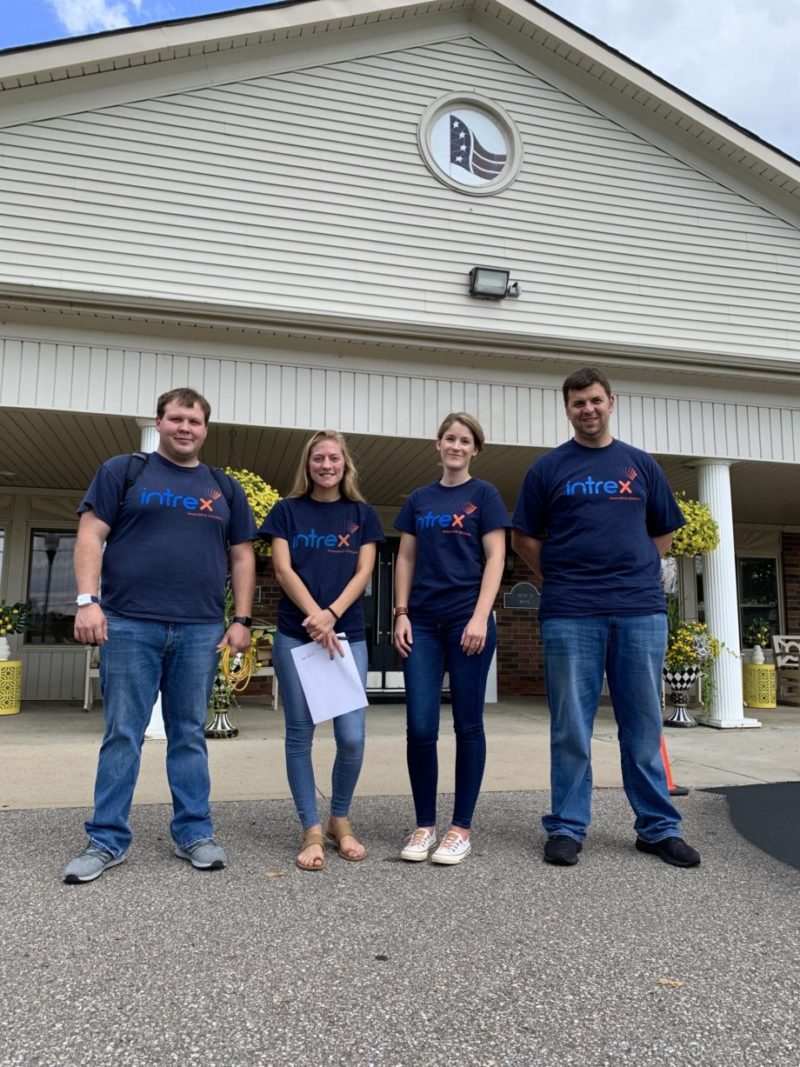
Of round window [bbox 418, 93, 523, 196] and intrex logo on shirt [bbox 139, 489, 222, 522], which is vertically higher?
round window [bbox 418, 93, 523, 196]

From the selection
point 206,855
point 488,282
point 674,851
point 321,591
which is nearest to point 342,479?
point 321,591

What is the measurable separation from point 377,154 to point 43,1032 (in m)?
7.00

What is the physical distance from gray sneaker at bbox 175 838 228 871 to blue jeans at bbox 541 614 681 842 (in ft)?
3.91

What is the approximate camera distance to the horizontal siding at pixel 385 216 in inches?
247

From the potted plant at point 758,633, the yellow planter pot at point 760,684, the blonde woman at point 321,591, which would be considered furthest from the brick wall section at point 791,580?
the blonde woman at point 321,591

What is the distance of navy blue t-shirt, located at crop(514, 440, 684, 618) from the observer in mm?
2893

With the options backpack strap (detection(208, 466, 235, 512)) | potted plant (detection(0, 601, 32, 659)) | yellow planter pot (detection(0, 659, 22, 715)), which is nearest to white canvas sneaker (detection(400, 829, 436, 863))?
backpack strap (detection(208, 466, 235, 512))

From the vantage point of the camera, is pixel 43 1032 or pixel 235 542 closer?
pixel 43 1032

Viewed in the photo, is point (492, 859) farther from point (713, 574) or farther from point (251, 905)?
point (713, 574)

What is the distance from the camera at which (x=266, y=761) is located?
196 inches

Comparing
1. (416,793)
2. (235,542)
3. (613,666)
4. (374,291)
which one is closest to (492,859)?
(416,793)

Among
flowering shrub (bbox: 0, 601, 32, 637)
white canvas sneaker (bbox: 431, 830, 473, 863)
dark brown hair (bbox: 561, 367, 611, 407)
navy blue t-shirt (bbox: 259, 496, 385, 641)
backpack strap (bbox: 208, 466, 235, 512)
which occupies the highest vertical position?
dark brown hair (bbox: 561, 367, 611, 407)

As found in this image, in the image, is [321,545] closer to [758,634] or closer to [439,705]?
[439,705]

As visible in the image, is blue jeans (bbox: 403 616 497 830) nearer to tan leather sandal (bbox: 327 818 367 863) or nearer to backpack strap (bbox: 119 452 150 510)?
tan leather sandal (bbox: 327 818 367 863)
